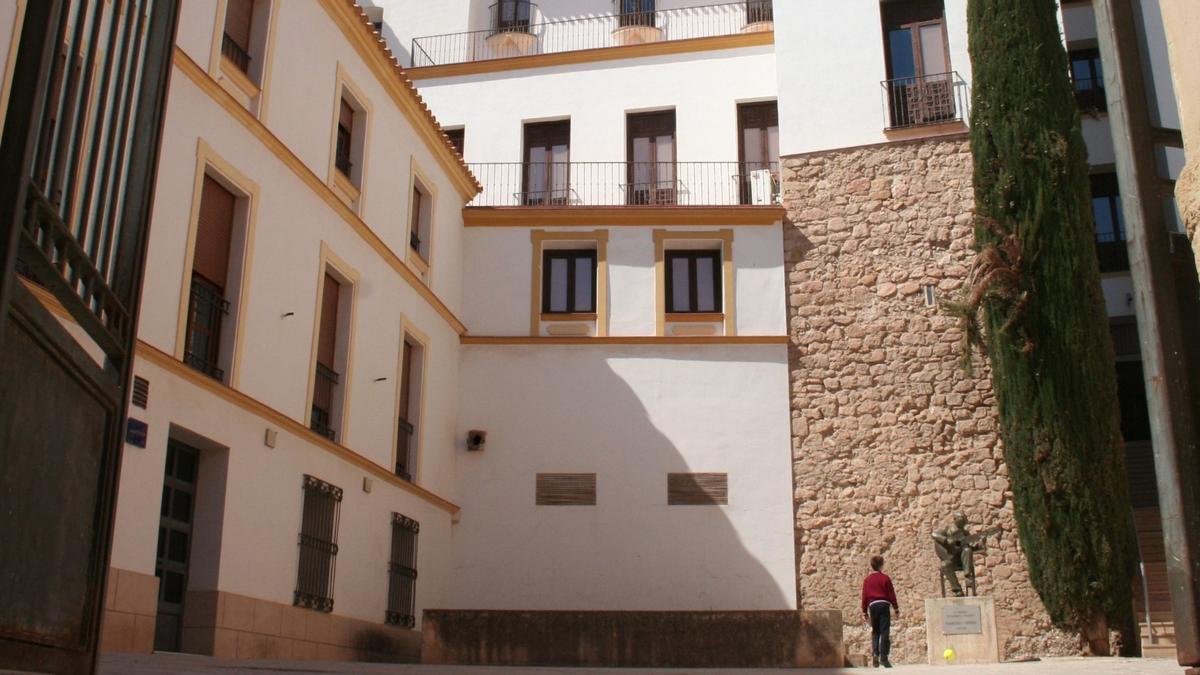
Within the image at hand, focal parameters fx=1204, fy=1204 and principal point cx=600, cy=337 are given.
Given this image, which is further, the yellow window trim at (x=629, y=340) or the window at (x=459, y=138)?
the window at (x=459, y=138)

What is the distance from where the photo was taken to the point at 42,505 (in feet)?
9.89

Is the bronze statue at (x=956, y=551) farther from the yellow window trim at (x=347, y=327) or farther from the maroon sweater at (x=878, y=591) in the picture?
the yellow window trim at (x=347, y=327)

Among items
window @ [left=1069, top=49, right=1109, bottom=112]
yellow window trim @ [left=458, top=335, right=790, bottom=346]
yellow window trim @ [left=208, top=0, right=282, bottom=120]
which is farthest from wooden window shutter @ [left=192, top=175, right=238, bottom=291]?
window @ [left=1069, top=49, right=1109, bottom=112]

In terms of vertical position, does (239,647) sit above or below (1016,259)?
Answer: below

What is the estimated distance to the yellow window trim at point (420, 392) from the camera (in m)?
16.5

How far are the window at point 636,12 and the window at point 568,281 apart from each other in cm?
600

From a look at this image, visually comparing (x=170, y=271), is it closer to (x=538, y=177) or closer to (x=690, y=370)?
(x=690, y=370)

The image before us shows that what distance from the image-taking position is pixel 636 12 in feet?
78.1

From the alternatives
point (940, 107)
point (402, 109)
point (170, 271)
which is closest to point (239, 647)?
point (170, 271)

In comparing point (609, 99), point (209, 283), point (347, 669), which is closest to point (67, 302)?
point (347, 669)

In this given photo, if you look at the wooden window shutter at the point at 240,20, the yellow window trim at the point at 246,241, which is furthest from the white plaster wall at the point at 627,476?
the wooden window shutter at the point at 240,20

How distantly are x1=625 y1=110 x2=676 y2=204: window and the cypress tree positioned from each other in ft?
17.6

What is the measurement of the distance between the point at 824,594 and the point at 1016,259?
18.3 ft

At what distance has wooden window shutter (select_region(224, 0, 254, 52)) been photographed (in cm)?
1306
